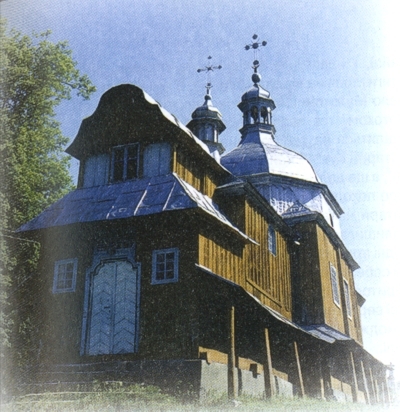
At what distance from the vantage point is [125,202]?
15.0 meters

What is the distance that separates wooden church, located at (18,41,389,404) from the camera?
13.4 metres

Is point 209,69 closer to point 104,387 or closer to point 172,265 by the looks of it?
point 172,265

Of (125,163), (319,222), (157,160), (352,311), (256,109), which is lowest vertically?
(352,311)

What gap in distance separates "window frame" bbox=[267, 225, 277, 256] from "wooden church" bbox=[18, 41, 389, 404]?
4 centimetres

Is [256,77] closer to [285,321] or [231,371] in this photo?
[285,321]

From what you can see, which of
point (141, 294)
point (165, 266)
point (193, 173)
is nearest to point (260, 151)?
point (193, 173)

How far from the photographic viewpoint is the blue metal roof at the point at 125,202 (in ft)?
46.8

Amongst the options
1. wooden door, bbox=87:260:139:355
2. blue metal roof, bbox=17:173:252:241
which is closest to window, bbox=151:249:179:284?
wooden door, bbox=87:260:139:355

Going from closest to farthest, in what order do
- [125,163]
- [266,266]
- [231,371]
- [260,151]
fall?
[231,371] → [125,163] → [266,266] → [260,151]

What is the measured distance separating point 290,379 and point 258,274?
3.61 meters

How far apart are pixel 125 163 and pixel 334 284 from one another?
11.2 m

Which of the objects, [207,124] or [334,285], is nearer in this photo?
[334,285]

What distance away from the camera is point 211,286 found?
13.7 metres

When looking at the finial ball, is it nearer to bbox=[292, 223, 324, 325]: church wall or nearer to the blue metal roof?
bbox=[292, 223, 324, 325]: church wall
